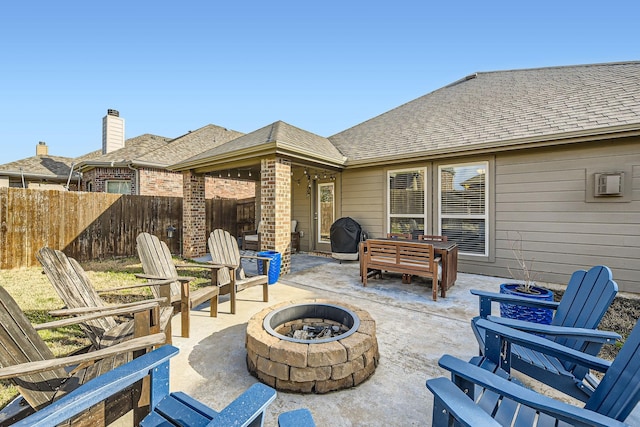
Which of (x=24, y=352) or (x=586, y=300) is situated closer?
(x=24, y=352)

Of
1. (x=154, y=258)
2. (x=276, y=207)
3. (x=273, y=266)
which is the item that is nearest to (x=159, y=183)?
(x=276, y=207)

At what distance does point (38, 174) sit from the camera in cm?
1248

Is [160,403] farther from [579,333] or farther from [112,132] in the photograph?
[112,132]

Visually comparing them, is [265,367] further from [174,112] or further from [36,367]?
[174,112]

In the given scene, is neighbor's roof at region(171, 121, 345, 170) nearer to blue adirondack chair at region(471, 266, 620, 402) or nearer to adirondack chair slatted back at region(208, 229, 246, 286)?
adirondack chair slatted back at region(208, 229, 246, 286)

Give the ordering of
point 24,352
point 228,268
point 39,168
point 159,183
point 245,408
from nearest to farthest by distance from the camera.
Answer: point 245,408 < point 24,352 < point 228,268 < point 159,183 < point 39,168

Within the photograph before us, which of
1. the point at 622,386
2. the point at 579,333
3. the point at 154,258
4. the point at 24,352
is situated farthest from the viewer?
the point at 154,258

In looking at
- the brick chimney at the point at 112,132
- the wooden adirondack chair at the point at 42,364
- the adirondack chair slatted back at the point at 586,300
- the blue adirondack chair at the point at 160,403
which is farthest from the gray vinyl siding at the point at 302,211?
the brick chimney at the point at 112,132

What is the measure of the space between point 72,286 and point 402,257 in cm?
423

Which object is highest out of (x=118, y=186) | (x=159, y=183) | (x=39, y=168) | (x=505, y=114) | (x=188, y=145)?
(x=188, y=145)

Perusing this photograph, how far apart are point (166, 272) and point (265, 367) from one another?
6.54 feet

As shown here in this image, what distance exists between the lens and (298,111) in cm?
1159

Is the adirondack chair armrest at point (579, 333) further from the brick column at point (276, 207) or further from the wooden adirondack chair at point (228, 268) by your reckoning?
the brick column at point (276, 207)

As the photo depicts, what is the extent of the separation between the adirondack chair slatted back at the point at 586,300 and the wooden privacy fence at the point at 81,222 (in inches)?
375
